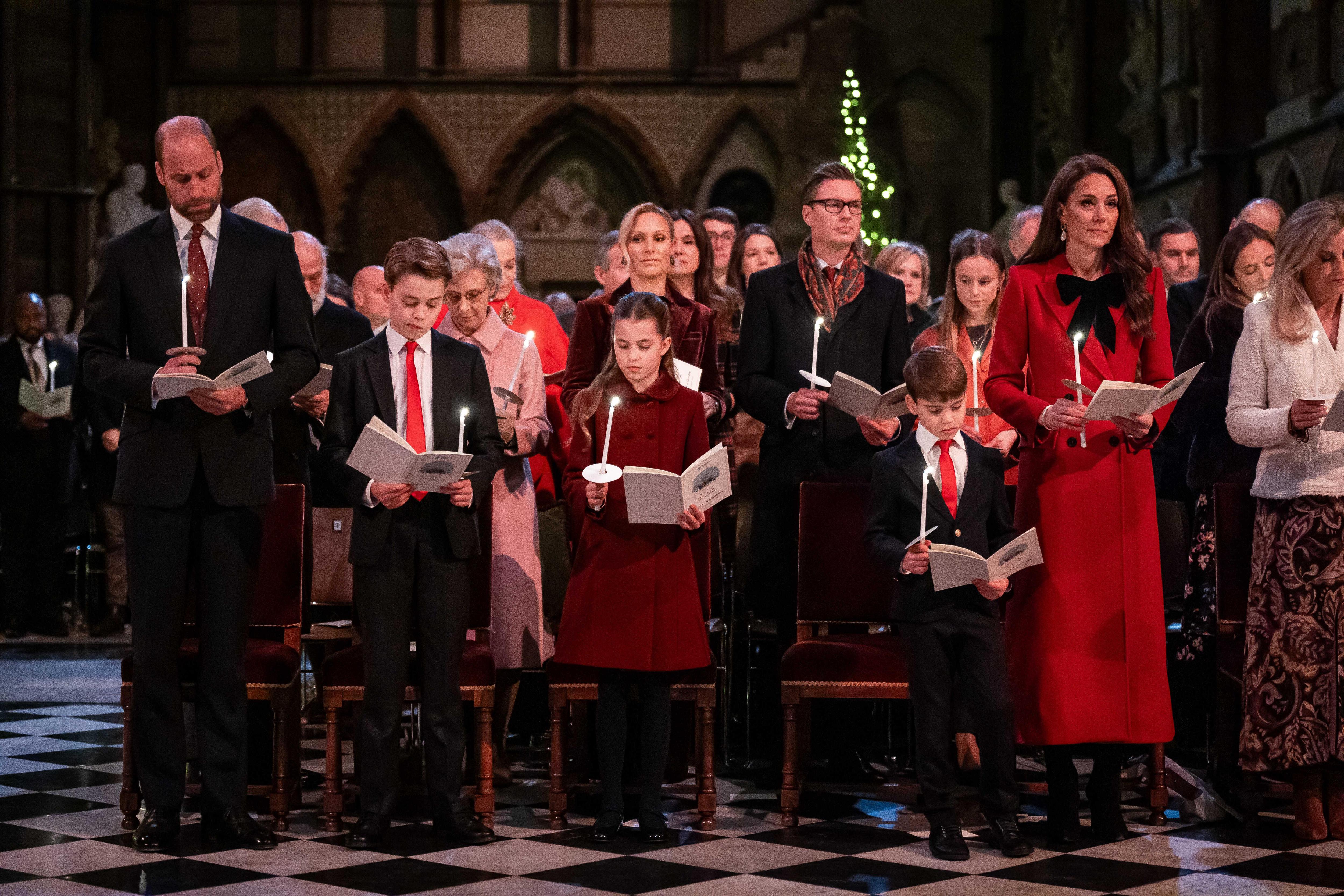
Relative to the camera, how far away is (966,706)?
4.11 metres

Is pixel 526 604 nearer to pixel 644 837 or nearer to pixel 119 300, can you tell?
pixel 644 837

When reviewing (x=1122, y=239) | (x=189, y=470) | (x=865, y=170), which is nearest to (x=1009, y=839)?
(x=1122, y=239)

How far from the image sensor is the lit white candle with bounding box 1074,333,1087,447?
406 centimetres

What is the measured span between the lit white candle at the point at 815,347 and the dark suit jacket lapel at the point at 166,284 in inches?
68.0

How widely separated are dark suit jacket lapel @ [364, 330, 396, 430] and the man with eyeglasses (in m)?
1.16

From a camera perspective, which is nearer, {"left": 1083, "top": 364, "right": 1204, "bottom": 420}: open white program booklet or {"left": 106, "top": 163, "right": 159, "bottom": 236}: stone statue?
{"left": 1083, "top": 364, "right": 1204, "bottom": 420}: open white program booklet

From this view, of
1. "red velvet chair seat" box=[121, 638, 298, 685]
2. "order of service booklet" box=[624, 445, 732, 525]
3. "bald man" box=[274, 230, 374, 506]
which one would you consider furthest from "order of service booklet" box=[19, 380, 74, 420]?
"order of service booklet" box=[624, 445, 732, 525]

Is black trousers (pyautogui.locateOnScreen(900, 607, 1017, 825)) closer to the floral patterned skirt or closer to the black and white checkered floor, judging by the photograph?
the black and white checkered floor

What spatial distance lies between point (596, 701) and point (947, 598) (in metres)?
1.03

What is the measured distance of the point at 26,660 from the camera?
25.5 feet

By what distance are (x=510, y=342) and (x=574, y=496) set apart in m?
0.89

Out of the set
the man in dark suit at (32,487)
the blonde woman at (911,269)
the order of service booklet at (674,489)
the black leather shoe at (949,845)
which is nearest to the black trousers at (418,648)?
the order of service booklet at (674,489)

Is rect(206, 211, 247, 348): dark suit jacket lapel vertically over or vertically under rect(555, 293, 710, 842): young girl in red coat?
over

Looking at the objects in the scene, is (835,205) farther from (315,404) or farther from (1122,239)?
(315,404)
